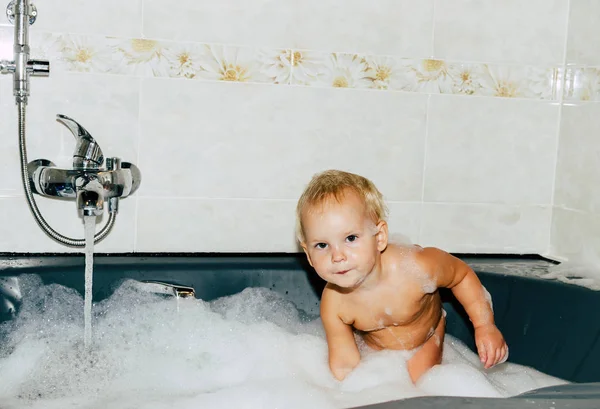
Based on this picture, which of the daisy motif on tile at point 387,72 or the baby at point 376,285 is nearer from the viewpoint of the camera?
the baby at point 376,285

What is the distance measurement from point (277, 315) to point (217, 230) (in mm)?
279

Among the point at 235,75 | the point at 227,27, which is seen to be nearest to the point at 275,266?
the point at 235,75

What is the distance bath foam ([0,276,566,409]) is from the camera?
145 cm

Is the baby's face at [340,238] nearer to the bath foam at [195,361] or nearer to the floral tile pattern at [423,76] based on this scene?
the bath foam at [195,361]

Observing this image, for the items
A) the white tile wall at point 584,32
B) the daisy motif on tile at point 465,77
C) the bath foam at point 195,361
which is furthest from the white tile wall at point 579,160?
the bath foam at point 195,361

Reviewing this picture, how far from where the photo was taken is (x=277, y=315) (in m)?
1.75

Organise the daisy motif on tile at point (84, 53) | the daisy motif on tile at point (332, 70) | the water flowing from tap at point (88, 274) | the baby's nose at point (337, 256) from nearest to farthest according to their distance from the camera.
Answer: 1. the baby's nose at point (337, 256)
2. the water flowing from tap at point (88, 274)
3. the daisy motif on tile at point (84, 53)
4. the daisy motif on tile at point (332, 70)

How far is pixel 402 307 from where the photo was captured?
1581mm

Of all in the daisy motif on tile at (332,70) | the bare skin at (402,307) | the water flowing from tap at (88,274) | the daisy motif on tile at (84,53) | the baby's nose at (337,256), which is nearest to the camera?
the baby's nose at (337,256)

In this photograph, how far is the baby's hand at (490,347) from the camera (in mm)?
1489

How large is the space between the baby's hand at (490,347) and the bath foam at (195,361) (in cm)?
5

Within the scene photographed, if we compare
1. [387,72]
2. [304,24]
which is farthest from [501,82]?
[304,24]

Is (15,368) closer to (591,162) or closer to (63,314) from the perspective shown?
(63,314)

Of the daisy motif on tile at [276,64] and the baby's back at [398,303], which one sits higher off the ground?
the daisy motif on tile at [276,64]
